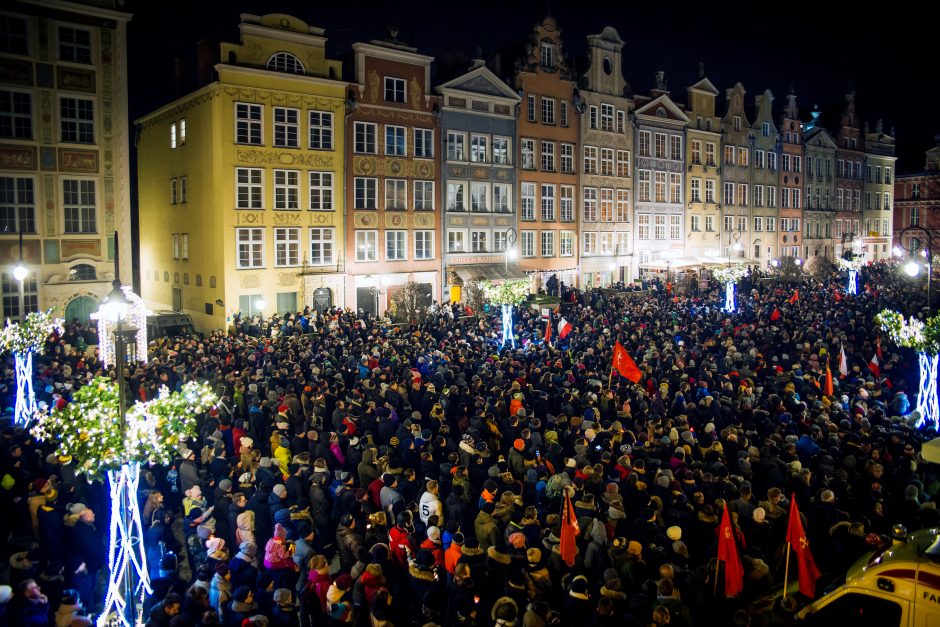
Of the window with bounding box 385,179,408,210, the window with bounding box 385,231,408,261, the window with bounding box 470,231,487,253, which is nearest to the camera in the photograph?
the window with bounding box 385,179,408,210

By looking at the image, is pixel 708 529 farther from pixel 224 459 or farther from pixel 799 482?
pixel 224 459

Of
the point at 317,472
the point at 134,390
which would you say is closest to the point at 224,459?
the point at 317,472

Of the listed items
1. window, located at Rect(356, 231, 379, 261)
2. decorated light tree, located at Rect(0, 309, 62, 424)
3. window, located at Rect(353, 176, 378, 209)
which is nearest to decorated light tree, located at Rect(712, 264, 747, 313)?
window, located at Rect(356, 231, 379, 261)

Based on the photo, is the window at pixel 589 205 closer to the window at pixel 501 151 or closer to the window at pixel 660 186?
the window at pixel 660 186

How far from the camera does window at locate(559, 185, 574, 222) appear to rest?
150 ft

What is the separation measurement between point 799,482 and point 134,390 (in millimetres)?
14594

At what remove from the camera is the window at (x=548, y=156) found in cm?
4438

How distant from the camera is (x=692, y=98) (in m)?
53.0

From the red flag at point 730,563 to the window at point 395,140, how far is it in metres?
31.6

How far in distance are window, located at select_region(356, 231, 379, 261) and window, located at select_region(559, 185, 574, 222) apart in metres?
14.0

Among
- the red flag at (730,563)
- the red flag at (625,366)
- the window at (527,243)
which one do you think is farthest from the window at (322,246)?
the red flag at (730,563)

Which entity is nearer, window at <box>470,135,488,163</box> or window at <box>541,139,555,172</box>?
window at <box>470,135,488,163</box>

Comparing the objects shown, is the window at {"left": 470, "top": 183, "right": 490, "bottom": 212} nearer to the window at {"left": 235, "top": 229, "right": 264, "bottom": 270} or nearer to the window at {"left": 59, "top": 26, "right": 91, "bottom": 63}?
the window at {"left": 235, "top": 229, "right": 264, "bottom": 270}

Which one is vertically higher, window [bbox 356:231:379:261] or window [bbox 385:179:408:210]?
window [bbox 385:179:408:210]
